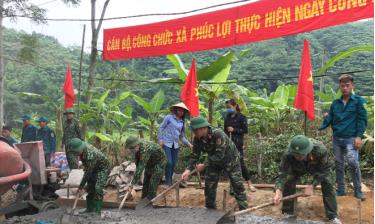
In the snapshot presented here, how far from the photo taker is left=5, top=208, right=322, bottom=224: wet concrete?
547 centimetres

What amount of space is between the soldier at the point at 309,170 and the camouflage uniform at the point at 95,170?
8.06 ft

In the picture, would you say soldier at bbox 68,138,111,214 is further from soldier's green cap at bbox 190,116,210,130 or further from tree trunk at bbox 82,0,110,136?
tree trunk at bbox 82,0,110,136

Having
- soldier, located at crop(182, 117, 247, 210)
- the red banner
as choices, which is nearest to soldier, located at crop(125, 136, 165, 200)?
soldier, located at crop(182, 117, 247, 210)

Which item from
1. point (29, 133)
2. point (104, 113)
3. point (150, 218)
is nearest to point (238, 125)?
point (150, 218)

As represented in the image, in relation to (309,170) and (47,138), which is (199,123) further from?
(47,138)

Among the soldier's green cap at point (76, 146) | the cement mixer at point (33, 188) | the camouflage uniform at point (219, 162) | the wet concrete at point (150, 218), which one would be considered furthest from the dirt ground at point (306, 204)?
the soldier's green cap at point (76, 146)

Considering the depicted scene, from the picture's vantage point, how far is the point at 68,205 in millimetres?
6629

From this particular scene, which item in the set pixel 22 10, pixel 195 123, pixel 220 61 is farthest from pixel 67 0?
pixel 195 123

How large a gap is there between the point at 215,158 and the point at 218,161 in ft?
0.21

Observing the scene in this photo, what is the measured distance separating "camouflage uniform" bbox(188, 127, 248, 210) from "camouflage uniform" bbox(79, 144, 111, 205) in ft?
4.12

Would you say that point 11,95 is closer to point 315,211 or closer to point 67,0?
point 67,0

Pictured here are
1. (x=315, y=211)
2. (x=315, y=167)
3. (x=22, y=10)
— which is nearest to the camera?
(x=315, y=167)

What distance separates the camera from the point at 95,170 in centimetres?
610

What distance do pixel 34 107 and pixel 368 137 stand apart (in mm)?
27193
